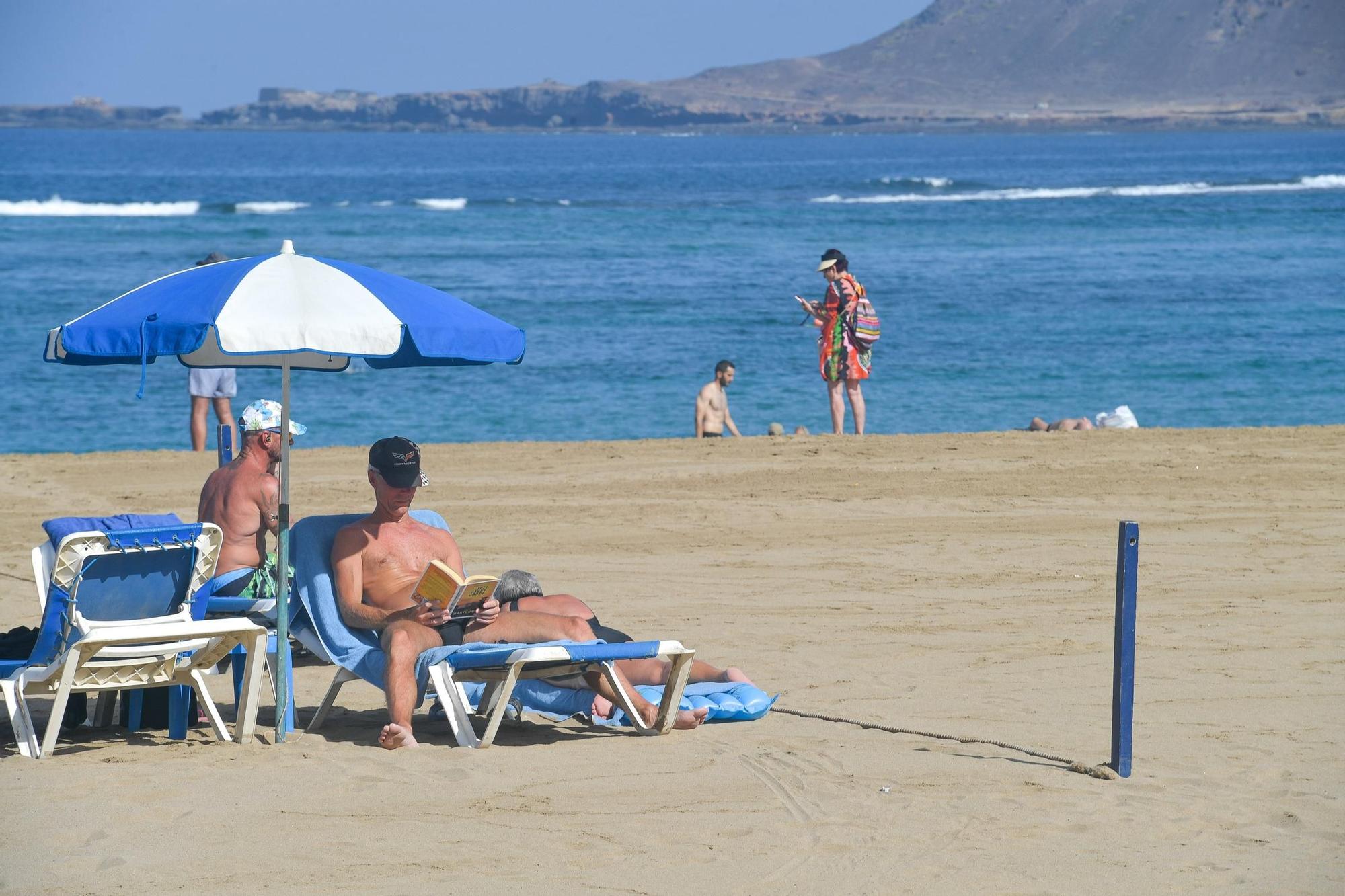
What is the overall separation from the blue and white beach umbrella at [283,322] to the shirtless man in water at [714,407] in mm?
8070

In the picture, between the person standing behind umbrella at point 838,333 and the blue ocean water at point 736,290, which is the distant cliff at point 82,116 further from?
the person standing behind umbrella at point 838,333

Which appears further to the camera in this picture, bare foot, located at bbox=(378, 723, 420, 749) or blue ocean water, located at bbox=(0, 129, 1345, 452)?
blue ocean water, located at bbox=(0, 129, 1345, 452)

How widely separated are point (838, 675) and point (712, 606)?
1.41 metres

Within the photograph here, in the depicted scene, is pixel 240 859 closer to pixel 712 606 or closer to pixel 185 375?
pixel 712 606

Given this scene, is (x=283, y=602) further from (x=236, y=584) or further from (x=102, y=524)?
(x=236, y=584)

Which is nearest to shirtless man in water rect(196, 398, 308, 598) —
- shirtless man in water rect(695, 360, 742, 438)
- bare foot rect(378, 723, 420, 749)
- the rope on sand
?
bare foot rect(378, 723, 420, 749)

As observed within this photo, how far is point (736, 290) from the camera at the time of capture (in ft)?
99.7

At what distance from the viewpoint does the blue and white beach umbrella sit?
486 centimetres

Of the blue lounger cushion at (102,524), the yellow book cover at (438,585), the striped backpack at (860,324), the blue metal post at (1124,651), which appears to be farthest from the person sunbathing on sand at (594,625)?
the striped backpack at (860,324)

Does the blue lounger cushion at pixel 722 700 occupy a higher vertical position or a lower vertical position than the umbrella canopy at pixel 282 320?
lower

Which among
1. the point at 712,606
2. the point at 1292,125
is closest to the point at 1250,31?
the point at 1292,125

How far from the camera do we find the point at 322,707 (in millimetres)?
5699

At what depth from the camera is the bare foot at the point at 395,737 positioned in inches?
210

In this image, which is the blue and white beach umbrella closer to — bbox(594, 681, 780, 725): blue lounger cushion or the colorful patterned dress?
bbox(594, 681, 780, 725): blue lounger cushion
